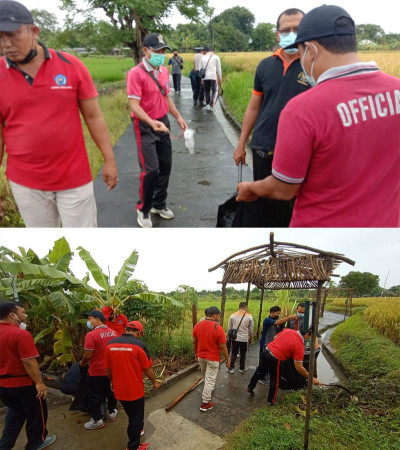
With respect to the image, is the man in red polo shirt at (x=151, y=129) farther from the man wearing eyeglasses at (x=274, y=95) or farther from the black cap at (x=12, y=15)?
the black cap at (x=12, y=15)

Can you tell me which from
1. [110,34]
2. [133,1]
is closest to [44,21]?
[110,34]

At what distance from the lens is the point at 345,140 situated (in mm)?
1199

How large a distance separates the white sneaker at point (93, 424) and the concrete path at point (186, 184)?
4.37ft

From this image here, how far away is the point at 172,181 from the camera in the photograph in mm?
3162

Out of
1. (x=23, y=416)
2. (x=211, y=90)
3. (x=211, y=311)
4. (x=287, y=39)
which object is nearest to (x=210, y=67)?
(x=211, y=90)

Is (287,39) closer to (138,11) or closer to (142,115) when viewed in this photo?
(138,11)

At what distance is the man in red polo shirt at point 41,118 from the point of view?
5.17ft

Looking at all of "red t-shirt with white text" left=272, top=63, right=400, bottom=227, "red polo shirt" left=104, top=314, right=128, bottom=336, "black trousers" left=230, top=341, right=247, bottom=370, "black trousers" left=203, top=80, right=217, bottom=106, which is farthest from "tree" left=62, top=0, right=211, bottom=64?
"black trousers" left=203, top=80, right=217, bottom=106

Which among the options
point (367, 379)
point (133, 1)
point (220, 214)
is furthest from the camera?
point (367, 379)

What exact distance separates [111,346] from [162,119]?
166 centimetres

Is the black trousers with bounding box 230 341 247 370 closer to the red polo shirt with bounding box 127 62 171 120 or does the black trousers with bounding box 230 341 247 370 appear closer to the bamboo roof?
the bamboo roof

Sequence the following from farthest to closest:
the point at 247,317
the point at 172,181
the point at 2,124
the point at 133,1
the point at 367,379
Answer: the point at 247,317 → the point at 172,181 → the point at 367,379 → the point at 2,124 → the point at 133,1

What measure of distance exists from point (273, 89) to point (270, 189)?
25.9 inches

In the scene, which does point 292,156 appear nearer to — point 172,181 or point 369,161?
point 369,161
